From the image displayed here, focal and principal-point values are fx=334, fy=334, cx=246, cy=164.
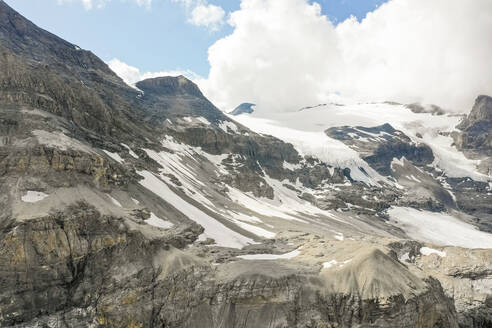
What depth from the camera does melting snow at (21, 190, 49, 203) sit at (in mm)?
47781

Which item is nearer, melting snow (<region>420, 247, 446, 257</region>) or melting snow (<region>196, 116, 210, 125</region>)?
melting snow (<region>420, 247, 446, 257</region>)

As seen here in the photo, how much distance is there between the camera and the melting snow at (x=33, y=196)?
157ft

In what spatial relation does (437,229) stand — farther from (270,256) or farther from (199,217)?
(199,217)

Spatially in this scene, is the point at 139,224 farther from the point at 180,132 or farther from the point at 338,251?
the point at 180,132

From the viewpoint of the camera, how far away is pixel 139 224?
179 ft

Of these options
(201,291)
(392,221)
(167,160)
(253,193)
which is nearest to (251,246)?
(201,291)

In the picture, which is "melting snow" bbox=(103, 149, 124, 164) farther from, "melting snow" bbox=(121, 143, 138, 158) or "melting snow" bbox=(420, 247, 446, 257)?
"melting snow" bbox=(420, 247, 446, 257)

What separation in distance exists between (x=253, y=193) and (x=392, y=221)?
73.0 meters

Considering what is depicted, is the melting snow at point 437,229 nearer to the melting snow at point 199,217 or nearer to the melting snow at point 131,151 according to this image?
the melting snow at point 199,217

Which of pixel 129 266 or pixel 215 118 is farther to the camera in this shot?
pixel 215 118

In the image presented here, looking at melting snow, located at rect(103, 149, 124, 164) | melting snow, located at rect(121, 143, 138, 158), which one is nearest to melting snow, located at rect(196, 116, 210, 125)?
melting snow, located at rect(121, 143, 138, 158)

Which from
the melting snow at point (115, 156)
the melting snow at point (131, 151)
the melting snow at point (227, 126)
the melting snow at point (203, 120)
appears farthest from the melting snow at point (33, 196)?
the melting snow at point (227, 126)

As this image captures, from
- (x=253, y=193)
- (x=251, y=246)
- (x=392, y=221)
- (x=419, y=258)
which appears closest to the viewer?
(x=251, y=246)

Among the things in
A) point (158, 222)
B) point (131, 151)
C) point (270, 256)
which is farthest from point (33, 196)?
point (131, 151)
